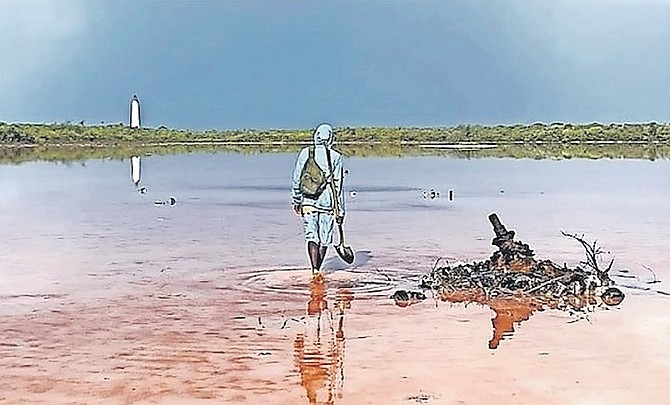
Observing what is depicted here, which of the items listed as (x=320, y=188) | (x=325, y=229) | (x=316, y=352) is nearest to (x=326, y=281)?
(x=325, y=229)

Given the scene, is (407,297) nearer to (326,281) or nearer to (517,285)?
(517,285)

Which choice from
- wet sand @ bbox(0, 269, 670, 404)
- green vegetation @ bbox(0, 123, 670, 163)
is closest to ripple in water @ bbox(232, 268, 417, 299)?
wet sand @ bbox(0, 269, 670, 404)

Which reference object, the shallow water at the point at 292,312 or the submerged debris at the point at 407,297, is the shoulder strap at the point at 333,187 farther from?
the submerged debris at the point at 407,297

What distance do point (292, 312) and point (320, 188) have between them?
86.4 inches

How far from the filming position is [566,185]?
2919cm

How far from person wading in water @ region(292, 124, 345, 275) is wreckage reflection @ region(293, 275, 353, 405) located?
860 millimetres

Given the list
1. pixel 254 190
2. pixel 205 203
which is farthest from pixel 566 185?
pixel 205 203

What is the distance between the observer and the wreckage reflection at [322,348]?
314 inches

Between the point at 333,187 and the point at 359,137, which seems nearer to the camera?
the point at 333,187

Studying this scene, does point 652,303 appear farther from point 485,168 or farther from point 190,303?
point 485,168

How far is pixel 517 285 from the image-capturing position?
11852 mm

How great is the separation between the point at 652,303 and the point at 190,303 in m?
4.87

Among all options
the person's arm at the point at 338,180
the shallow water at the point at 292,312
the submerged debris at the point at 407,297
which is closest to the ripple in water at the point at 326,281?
the shallow water at the point at 292,312

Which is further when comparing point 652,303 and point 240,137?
point 240,137
